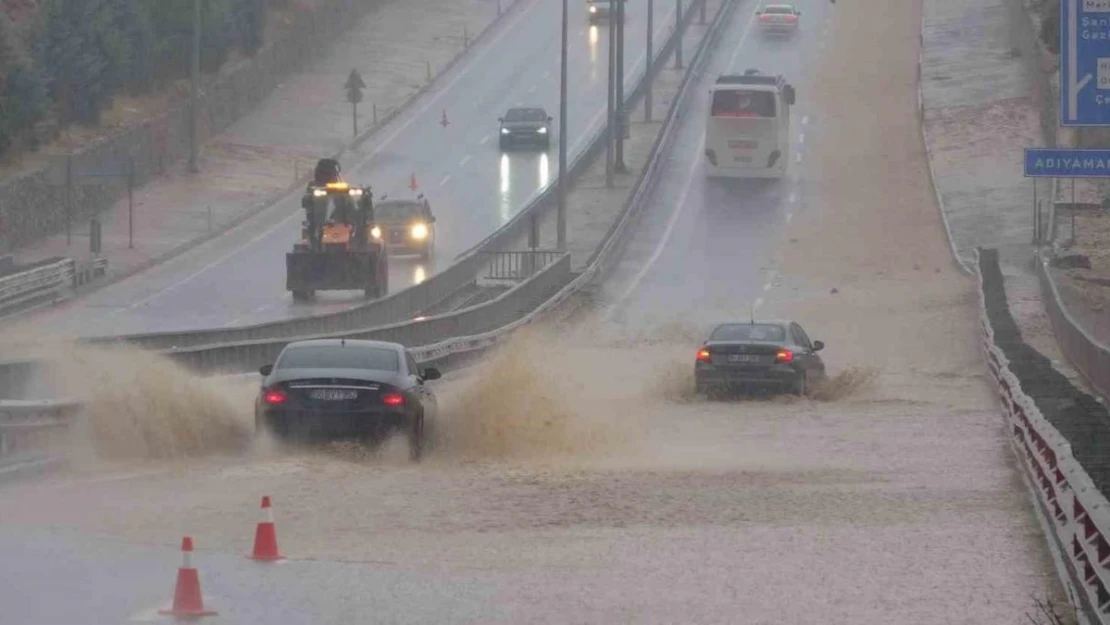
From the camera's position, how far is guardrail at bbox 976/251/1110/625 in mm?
10831

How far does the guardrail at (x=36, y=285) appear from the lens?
144 feet

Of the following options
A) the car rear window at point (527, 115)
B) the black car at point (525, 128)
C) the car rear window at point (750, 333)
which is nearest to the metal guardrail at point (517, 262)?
the black car at point (525, 128)

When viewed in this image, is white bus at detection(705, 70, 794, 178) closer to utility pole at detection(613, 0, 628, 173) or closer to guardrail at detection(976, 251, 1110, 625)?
utility pole at detection(613, 0, 628, 173)

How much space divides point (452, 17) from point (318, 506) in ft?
282

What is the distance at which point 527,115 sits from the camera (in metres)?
74.9

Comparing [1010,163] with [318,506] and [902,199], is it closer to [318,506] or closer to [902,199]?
[902,199]

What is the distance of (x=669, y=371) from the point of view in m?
33.3

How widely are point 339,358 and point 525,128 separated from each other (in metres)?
55.3

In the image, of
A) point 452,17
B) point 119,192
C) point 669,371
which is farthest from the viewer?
point 452,17

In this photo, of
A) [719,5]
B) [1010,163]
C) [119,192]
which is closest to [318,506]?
[119,192]

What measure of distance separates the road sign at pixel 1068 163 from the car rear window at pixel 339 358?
22.1 feet

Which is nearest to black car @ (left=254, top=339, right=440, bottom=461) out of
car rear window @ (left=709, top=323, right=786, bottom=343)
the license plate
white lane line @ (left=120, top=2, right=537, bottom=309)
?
the license plate

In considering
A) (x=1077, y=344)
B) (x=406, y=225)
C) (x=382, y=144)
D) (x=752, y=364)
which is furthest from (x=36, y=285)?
(x=382, y=144)

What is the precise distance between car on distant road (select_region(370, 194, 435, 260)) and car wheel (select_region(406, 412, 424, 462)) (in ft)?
119
